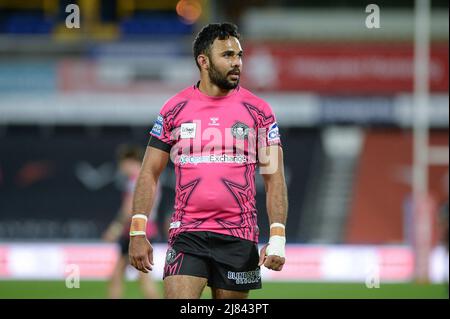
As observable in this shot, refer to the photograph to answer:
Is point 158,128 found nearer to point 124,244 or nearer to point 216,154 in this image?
point 216,154

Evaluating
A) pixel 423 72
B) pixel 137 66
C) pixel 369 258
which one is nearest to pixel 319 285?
pixel 369 258

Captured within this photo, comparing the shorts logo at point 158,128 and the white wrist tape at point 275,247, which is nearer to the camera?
the white wrist tape at point 275,247

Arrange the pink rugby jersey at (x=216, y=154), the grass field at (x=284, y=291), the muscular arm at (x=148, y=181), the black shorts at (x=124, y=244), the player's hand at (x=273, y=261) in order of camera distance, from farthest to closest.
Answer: the grass field at (x=284, y=291)
the black shorts at (x=124, y=244)
the muscular arm at (x=148, y=181)
the pink rugby jersey at (x=216, y=154)
the player's hand at (x=273, y=261)

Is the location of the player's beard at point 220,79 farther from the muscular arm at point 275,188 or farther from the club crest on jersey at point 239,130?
the muscular arm at point 275,188

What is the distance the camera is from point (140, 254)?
257 inches

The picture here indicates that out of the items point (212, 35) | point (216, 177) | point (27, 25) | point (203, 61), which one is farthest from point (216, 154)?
point (27, 25)

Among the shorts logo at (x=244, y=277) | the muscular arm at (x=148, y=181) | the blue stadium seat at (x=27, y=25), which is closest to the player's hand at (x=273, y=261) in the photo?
the shorts logo at (x=244, y=277)

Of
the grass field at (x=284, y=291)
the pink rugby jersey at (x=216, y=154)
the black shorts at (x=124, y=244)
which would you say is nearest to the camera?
the pink rugby jersey at (x=216, y=154)

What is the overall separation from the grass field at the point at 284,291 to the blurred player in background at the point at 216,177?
7.34 metres

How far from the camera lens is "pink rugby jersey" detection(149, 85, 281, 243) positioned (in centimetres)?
664

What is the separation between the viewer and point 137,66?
2612 centimetres

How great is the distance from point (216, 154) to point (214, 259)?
65 cm

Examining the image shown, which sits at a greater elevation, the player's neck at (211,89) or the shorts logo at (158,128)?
the player's neck at (211,89)

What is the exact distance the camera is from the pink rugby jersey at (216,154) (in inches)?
262
